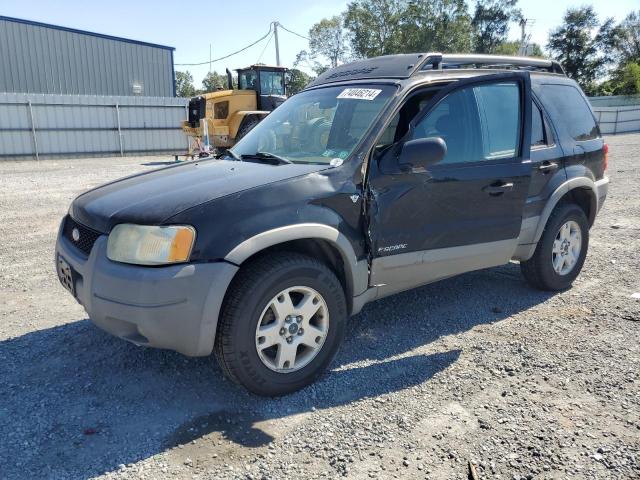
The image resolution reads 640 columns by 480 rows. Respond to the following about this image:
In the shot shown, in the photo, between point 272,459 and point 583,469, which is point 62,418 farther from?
point 583,469

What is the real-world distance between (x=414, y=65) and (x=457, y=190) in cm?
97

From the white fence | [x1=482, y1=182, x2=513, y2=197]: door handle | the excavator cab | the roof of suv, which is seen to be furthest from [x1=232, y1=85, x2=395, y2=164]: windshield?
the white fence

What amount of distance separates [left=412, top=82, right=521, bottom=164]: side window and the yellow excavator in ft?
45.7

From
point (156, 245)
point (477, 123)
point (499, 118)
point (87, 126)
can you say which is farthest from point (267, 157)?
point (87, 126)

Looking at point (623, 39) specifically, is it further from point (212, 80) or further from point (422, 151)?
point (422, 151)

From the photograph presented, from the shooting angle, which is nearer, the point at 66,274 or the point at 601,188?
the point at 66,274

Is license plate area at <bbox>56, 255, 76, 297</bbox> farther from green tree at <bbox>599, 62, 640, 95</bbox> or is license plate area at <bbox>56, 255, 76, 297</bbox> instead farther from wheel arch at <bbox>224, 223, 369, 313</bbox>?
green tree at <bbox>599, 62, 640, 95</bbox>

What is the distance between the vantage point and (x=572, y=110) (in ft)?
16.3

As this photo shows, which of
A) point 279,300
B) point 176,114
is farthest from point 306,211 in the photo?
point 176,114

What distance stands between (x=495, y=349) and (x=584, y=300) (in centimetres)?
148

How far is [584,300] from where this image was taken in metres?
4.73

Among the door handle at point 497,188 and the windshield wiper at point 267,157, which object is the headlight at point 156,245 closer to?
the windshield wiper at point 267,157

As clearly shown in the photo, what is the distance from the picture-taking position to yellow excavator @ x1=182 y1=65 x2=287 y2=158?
17.9 meters

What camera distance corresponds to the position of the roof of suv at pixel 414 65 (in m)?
3.95
